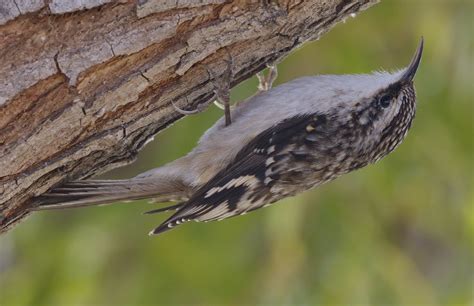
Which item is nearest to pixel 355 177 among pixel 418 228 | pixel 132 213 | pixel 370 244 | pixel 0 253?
pixel 370 244

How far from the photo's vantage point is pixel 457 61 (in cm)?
438

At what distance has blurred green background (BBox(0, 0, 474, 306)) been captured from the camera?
4391 millimetres

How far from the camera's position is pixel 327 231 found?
450 centimetres

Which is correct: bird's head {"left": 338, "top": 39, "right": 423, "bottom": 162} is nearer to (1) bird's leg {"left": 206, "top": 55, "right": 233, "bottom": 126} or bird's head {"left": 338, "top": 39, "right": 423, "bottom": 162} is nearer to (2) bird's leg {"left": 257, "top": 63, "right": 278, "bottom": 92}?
(2) bird's leg {"left": 257, "top": 63, "right": 278, "bottom": 92}

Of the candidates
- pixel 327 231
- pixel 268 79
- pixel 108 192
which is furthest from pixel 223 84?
pixel 327 231

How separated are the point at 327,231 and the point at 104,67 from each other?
7.51 feet

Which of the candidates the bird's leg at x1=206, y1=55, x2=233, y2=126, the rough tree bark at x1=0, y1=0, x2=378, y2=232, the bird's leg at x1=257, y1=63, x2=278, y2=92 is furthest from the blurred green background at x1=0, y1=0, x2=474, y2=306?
the rough tree bark at x1=0, y1=0, x2=378, y2=232

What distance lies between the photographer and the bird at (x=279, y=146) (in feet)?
10.5

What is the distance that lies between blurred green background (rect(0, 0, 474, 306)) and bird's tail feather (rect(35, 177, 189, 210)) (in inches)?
42.2

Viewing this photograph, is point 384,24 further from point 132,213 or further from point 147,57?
point 147,57

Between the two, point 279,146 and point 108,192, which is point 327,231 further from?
point 108,192

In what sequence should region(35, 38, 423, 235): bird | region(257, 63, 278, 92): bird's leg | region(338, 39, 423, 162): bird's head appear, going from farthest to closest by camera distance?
region(257, 63, 278, 92): bird's leg
region(338, 39, 423, 162): bird's head
region(35, 38, 423, 235): bird

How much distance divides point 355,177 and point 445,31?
0.82 metres

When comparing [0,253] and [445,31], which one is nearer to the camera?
[445,31]
